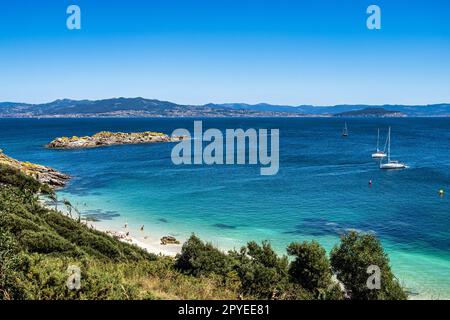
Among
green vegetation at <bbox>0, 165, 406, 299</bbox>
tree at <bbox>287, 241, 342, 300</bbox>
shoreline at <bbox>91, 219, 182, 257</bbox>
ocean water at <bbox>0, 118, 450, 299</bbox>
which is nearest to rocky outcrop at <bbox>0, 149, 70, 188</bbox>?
ocean water at <bbox>0, 118, 450, 299</bbox>

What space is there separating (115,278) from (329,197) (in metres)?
50.4

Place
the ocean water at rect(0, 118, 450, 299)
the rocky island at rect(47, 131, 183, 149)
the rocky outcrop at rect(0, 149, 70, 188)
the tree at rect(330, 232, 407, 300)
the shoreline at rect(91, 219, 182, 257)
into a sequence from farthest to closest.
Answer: the rocky island at rect(47, 131, 183, 149)
the rocky outcrop at rect(0, 149, 70, 188)
the ocean water at rect(0, 118, 450, 299)
the shoreline at rect(91, 219, 182, 257)
the tree at rect(330, 232, 407, 300)

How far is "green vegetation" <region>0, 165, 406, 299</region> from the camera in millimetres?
12930

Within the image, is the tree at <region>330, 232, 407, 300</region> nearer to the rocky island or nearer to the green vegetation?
the green vegetation

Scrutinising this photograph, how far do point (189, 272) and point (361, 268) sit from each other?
9.00m

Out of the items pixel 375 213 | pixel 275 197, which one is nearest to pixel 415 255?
pixel 375 213

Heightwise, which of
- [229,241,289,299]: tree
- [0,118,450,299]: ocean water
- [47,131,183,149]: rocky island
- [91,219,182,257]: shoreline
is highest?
[47,131,183,149]: rocky island

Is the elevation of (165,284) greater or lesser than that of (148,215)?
greater

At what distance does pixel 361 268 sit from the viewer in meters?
20.5

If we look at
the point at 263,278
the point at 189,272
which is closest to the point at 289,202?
the point at 189,272

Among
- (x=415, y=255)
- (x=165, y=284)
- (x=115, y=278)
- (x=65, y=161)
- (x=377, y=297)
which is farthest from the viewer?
(x=65, y=161)

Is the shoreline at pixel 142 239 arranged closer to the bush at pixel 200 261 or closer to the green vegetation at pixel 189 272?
the green vegetation at pixel 189 272
